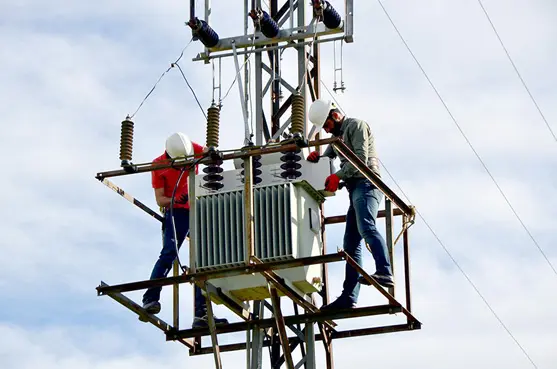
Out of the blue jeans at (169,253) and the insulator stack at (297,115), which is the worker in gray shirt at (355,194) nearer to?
the insulator stack at (297,115)

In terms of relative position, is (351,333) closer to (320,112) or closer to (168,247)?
(168,247)

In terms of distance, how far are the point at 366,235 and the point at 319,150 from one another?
1371mm

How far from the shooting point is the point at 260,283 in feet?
72.0

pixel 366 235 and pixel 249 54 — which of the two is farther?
pixel 249 54

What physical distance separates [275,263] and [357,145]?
1760mm

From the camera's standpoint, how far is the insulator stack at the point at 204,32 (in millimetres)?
22906

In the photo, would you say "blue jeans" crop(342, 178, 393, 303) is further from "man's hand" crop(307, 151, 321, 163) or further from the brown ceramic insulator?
the brown ceramic insulator

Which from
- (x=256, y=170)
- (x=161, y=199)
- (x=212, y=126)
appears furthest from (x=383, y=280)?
(x=161, y=199)

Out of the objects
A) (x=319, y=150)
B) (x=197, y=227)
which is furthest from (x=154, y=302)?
(x=319, y=150)

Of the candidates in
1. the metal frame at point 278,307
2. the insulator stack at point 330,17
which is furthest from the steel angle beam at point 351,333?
the insulator stack at point 330,17

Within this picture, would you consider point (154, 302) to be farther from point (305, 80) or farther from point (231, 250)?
point (305, 80)

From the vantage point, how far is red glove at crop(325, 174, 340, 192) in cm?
2192

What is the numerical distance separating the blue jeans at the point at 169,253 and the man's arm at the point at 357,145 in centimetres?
213

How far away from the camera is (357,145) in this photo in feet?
72.2
